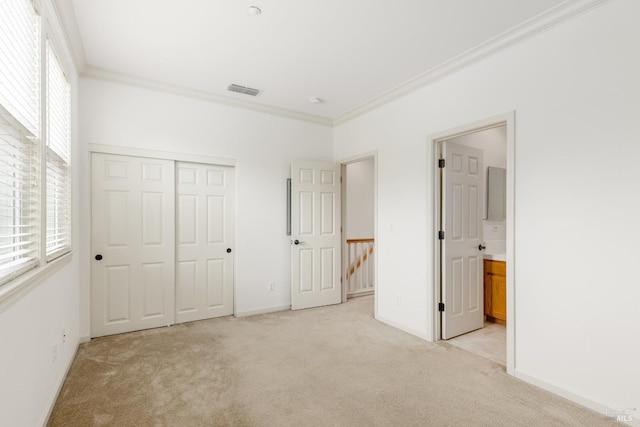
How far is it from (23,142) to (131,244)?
205cm

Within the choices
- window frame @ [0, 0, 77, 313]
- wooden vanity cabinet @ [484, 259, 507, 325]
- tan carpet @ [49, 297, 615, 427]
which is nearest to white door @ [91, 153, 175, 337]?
tan carpet @ [49, 297, 615, 427]

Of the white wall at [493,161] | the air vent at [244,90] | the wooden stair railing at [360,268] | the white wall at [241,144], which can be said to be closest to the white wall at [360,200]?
the wooden stair railing at [360,268]

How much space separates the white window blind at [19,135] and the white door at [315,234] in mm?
2951

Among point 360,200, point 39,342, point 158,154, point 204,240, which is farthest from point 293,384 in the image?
point 360,200

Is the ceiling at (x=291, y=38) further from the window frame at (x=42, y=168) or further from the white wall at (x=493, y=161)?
the white wall at (x=493, y=161)

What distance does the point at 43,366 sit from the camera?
1950mm

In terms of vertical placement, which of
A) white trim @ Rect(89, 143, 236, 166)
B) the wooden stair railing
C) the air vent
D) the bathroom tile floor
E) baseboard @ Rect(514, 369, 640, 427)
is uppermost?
the air vent

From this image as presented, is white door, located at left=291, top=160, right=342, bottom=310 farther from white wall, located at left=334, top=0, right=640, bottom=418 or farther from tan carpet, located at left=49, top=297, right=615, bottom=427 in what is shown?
white wall, located at left=334, top=0, right=640, bottom=418

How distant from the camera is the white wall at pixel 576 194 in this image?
2059mm

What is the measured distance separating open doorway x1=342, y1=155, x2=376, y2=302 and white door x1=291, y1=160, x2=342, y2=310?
89cm

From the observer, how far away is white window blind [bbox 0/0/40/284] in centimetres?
148

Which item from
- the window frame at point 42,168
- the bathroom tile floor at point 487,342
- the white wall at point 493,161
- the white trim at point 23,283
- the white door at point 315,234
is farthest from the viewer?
the white door at point 315,234

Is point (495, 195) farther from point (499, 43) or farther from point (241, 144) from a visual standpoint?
point (241, 144)

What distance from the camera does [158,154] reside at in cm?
371
